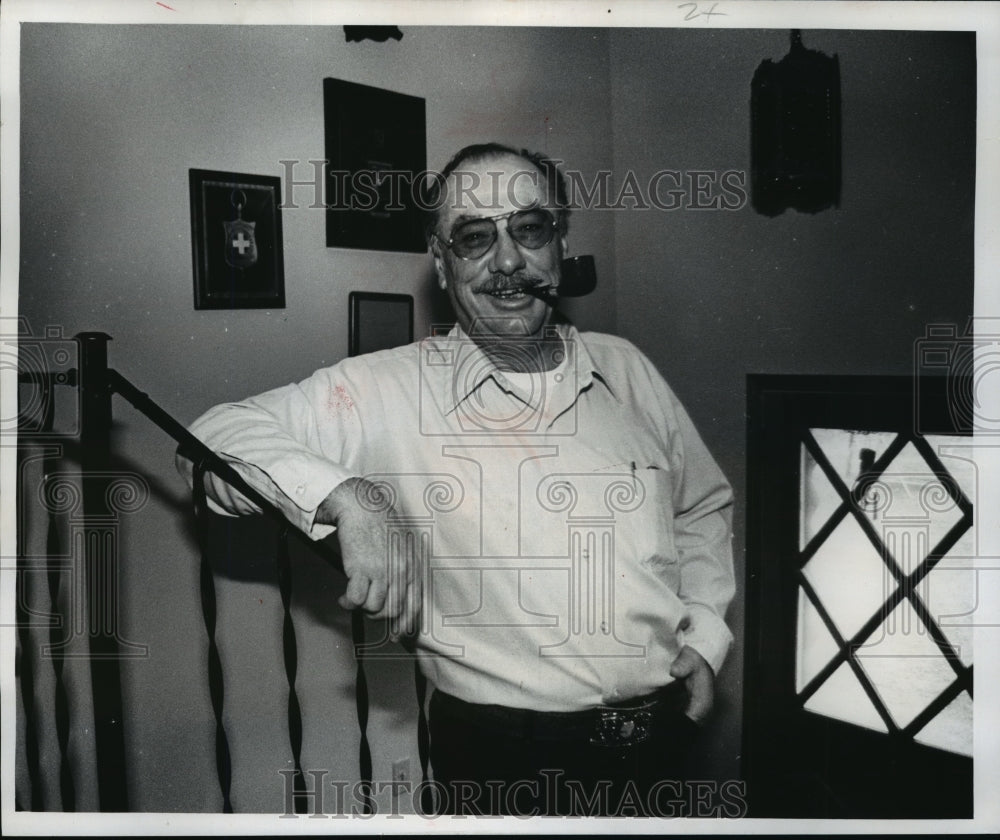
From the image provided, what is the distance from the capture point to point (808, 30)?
160 centimetres

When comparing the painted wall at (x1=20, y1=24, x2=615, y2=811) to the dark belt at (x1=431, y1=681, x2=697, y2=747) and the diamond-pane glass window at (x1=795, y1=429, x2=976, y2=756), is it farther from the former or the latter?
the diamond-pane glass window at (x1=795, y1=429, x2=976, y2=756)

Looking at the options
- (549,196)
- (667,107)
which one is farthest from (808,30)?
(549,196)

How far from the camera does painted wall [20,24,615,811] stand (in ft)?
5.10

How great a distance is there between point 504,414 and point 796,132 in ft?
2.61

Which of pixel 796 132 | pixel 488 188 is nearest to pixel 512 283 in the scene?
pixel 488 188

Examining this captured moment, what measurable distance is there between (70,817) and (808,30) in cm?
212

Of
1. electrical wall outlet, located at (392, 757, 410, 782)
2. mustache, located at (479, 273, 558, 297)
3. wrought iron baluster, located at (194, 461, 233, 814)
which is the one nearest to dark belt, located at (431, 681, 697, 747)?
electrical wall outlet, located at (392, 757, 410, 782)

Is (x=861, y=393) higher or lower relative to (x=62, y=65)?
lower

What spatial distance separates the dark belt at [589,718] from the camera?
5.17ft

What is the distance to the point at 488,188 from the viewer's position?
1.56 metres

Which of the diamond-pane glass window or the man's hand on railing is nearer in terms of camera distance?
the man's hand on railing

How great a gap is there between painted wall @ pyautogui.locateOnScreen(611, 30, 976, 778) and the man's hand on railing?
60 cm

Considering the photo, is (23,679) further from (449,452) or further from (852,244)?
(852,244)

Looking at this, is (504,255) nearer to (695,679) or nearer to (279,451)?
(279,451)
